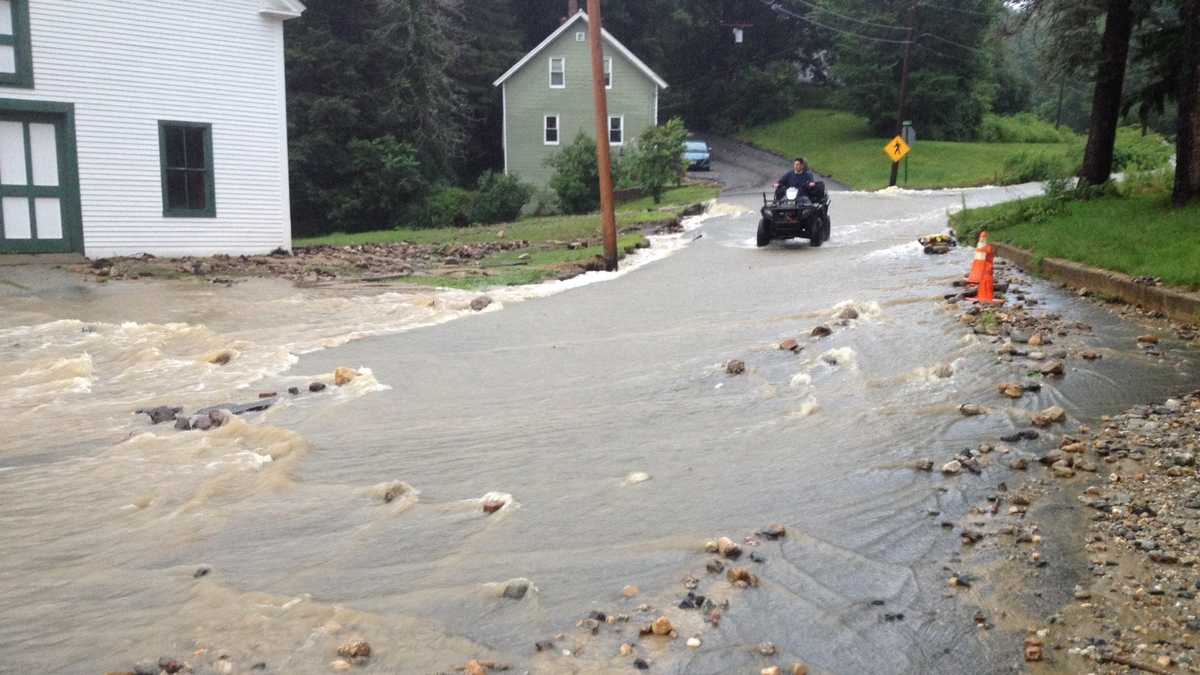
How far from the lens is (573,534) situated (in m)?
6.43

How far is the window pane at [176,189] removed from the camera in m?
21.6

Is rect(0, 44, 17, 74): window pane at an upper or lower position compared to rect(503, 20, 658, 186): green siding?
lower

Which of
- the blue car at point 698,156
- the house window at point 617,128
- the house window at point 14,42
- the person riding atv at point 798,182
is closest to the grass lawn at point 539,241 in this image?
the person riding atv at point 798,182

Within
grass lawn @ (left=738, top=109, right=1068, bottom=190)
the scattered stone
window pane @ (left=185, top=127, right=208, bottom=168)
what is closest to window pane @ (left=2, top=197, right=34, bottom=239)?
window pane @ (left=185, top=127, right=208, bottom=168)

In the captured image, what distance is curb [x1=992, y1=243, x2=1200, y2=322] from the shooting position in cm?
1186

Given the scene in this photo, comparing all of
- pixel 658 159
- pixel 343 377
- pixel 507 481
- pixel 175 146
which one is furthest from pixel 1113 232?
pixel 658 159

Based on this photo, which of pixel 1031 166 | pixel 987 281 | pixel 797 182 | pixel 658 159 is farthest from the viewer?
pixel 1031 166

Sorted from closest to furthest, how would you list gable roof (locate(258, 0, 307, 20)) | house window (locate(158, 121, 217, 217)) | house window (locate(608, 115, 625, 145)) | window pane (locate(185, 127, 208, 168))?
house window (locate(158, 121, 217, 217)) → window pane (locate(185, 127, 208, 168)) → gable roof (locate(258, 0, 307, 20)) → house window (locate(608, 115, 625, 145))

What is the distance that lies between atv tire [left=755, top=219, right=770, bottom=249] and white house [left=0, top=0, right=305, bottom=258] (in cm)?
1026

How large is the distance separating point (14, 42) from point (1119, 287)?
18.8 metres

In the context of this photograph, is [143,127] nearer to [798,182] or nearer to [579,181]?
[798,182]

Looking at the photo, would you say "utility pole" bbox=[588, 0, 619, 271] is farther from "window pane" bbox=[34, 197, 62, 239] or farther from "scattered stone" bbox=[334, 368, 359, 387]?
"window pane" bbox=[34, 197, 62, 239]

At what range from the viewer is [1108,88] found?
2172 centimetres

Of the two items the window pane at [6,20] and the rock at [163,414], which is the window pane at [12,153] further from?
the rock at [163,414]
